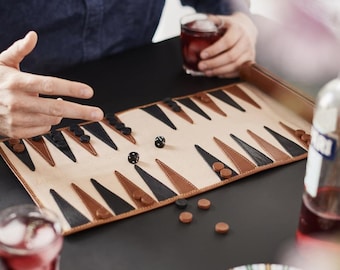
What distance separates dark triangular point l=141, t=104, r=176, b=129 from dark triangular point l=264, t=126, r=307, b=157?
214mm

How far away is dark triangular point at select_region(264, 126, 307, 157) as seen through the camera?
49.6 inches

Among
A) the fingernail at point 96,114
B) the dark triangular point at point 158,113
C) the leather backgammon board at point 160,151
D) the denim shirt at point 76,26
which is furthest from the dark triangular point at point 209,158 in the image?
the denim shirt at point 76,26

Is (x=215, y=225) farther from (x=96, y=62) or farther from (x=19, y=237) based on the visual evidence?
(x=96, y=62)

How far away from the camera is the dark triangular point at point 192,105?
1.38m

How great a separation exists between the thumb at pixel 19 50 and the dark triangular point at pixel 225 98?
448 mm

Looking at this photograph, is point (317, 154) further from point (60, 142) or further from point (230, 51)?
point (230, 51)

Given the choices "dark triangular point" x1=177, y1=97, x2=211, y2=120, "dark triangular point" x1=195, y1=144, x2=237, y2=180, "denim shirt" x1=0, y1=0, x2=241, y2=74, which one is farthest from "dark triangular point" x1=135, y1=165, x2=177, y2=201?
"denim shirt" x1=0, y1=0, x2=241, y2=74

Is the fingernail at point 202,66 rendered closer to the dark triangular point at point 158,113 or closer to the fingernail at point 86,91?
the dark triangular point at point 158,113

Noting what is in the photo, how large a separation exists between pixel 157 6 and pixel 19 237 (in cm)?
115

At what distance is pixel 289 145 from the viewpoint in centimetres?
128

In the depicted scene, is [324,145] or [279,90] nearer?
[324,145]

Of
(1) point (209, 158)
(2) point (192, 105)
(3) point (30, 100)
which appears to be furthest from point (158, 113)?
(3) point (30, 100)

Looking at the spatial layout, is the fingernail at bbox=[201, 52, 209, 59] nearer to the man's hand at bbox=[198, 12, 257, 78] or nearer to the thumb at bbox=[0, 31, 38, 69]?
the man's hand at bbox=[198, 12, 257, 78]

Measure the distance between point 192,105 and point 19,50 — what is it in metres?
0.41
